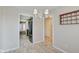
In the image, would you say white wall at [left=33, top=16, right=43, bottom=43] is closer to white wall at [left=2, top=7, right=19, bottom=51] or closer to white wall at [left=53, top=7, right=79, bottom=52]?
white wall at [left=53, top=7, right=79, bottom=52]

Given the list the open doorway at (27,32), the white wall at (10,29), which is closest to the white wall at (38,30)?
the open doorway at (27,32)

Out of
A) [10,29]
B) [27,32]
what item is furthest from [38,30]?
[27,32]

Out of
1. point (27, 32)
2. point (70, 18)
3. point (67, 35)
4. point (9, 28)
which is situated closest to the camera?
point (70, 18)

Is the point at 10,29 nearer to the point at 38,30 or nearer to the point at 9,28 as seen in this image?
the point at 9,28

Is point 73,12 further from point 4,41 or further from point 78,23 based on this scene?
point 4,41

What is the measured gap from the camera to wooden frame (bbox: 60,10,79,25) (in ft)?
9.30

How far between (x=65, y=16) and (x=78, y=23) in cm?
83

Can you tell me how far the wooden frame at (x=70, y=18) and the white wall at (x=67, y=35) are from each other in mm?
115

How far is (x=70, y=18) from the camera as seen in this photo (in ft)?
10.4

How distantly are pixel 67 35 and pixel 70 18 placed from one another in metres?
0.61

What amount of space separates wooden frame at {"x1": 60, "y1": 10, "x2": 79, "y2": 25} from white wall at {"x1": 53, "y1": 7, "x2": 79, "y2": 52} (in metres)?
0.11

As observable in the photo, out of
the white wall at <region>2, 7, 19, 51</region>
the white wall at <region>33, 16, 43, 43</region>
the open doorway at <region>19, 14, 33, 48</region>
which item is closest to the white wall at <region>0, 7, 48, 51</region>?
the white wall at <region>2, 7, 19, 51</region>
